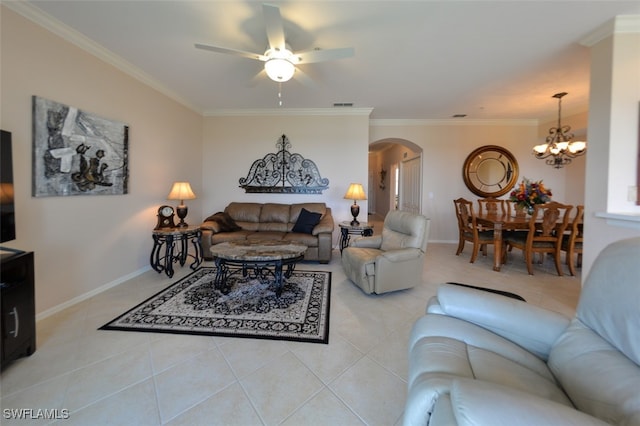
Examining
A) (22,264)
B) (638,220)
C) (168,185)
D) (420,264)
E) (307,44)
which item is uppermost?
(307,44)

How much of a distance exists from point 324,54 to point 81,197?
9.41ft

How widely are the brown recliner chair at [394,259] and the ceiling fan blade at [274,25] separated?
2.26m

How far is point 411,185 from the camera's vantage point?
6426mm

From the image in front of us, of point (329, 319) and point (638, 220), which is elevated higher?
point (638, 220)

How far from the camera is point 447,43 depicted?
263cm

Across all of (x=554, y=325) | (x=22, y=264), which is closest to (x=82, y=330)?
(x=22, y=264)

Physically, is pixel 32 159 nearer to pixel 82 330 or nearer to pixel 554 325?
pixel 82 330

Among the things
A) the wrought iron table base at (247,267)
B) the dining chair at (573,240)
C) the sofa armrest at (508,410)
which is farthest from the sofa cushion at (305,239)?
the dining chair at (573,240)

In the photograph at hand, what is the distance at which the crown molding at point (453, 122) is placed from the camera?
543 centimetres

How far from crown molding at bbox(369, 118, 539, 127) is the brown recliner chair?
9.78ft

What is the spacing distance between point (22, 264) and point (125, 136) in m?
1.98

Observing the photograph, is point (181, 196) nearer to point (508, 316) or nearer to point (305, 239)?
point (305, 239)

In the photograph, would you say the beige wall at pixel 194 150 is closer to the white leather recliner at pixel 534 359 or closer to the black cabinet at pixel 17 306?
the black cabinet at pixel 17 306

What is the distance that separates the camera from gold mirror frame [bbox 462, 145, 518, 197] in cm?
549
